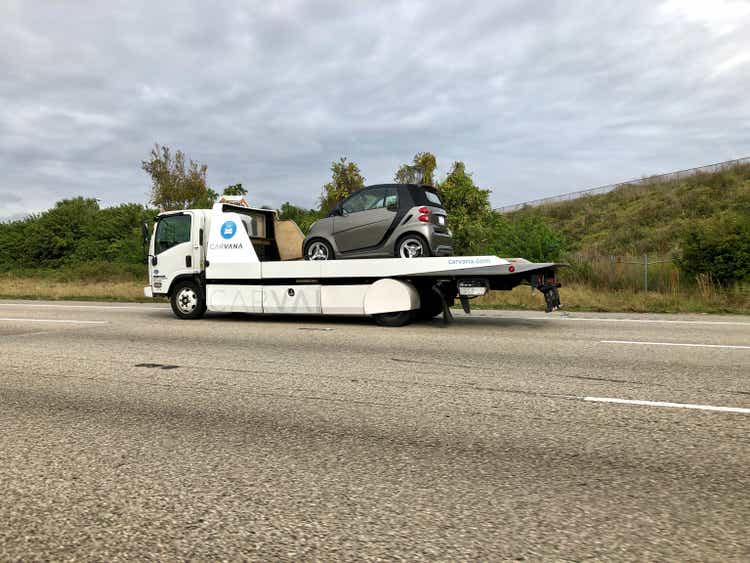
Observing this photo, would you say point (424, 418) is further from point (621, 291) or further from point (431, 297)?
point (621, 291)

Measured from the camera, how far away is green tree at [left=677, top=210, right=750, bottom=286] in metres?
16.1

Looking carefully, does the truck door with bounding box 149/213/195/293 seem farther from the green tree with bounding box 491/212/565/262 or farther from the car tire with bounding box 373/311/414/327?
the green tree with bounding box 491/212/565/262

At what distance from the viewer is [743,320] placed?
461 inches

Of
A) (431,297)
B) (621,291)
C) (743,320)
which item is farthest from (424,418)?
(621,291)

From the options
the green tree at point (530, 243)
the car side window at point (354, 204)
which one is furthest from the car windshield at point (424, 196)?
the green tree at point (530, 243)

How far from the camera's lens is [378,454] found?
12.2 feet

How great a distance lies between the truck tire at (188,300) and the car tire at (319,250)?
283 cm

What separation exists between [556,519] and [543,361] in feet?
13.9

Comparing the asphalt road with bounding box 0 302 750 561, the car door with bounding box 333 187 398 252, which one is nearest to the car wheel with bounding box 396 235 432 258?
the car door with bounding box 333 187 398 252

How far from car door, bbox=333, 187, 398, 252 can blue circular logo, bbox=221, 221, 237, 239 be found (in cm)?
235

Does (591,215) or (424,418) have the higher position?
(591,215)

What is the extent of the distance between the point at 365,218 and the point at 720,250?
11808 millimetres

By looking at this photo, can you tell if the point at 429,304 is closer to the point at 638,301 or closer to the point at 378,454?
the point at 378,454

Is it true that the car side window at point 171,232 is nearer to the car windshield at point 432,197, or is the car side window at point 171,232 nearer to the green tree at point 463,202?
the car windshield at point 432,197
